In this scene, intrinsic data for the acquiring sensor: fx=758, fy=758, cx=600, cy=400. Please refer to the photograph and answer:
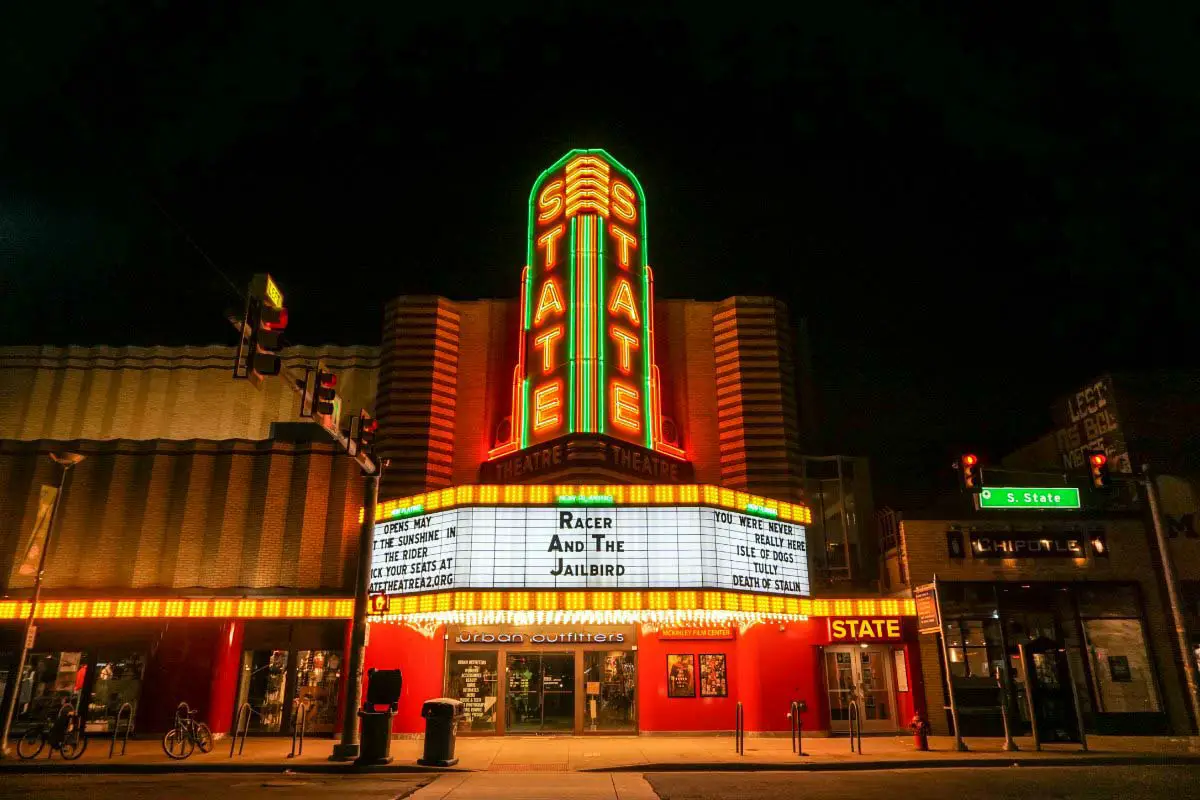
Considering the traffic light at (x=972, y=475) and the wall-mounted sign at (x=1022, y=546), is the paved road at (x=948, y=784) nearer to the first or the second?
the traffic light at (x=972, y=475)

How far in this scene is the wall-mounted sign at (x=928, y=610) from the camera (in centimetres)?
1748

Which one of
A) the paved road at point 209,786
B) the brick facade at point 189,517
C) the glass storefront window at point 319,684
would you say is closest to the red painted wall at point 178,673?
the brick facade at point 189,517

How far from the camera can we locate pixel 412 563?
19.0 meters

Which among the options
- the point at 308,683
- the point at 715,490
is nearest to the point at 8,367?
the point at 308,683

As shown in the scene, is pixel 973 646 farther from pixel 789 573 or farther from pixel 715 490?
pixel 715 490

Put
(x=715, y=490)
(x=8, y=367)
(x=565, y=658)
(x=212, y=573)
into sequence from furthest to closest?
(x=8, y=367) < (x=212, y=573) < (x=565, y=658) < (x=715, y=490)

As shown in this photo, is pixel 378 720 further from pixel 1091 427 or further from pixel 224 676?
pixel 1091 427

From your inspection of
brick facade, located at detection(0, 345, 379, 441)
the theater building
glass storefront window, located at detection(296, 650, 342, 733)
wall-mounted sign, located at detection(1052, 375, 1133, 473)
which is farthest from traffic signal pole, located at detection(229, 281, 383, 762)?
wall-mounted sign, located at detection(1052, 375, 1133, 473)

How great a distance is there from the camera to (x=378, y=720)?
15.0m

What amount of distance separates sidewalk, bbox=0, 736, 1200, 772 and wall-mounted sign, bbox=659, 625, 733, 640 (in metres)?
2.59

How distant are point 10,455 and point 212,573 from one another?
783 centimetres

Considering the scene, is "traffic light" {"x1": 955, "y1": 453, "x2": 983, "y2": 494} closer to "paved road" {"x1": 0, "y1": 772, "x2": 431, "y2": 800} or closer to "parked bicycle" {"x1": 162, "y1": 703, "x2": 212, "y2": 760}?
"paved road" {"x1": 0, "y1": 772, "x2": 431, "y2": 800}

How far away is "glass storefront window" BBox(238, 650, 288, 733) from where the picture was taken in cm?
2092

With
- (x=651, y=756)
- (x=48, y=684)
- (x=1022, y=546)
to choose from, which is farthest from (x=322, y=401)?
(x=1022, y=546)
